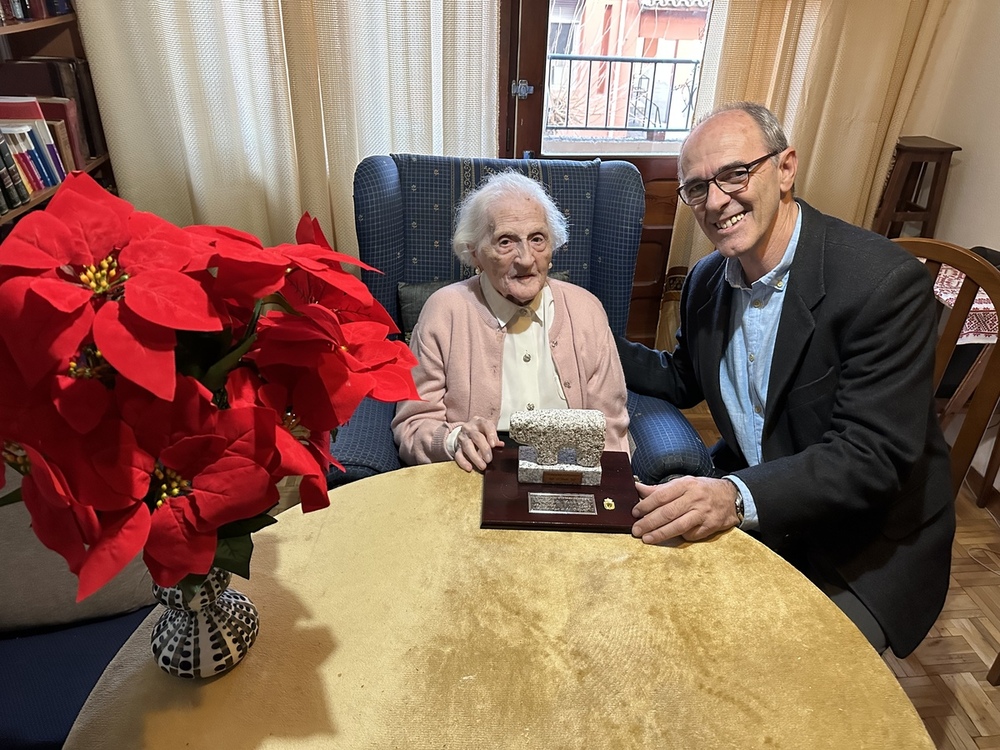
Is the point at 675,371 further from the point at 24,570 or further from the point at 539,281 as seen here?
the point at 24,570

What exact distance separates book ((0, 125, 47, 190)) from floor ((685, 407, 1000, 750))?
2736 mm

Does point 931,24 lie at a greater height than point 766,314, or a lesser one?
greater

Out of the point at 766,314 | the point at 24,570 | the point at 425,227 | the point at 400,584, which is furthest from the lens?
the point at 425,227

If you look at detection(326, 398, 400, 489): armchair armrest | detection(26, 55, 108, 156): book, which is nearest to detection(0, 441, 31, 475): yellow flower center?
detection(326, 398, 400, 489): armchair armrest

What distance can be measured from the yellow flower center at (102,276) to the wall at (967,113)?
2962 mm

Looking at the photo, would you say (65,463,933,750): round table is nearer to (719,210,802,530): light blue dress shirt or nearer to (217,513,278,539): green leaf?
(217,513,278,539): green leaf

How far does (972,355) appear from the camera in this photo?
2252 millimetres

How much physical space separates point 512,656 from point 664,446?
81 cm

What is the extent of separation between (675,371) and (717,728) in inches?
42.4

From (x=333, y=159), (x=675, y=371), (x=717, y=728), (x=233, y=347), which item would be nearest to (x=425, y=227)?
(x=333, y=159)

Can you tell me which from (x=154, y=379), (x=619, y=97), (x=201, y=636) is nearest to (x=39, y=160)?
(x=201, y=636)

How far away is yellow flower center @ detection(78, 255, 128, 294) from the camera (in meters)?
0.58

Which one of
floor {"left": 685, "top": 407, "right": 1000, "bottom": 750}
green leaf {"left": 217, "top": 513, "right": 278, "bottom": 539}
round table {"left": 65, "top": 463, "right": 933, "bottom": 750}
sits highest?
green leaf {"left": 217, "top": 513, "right": 278, "bottom": 539}

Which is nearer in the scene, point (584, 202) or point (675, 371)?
point (675, 371)
